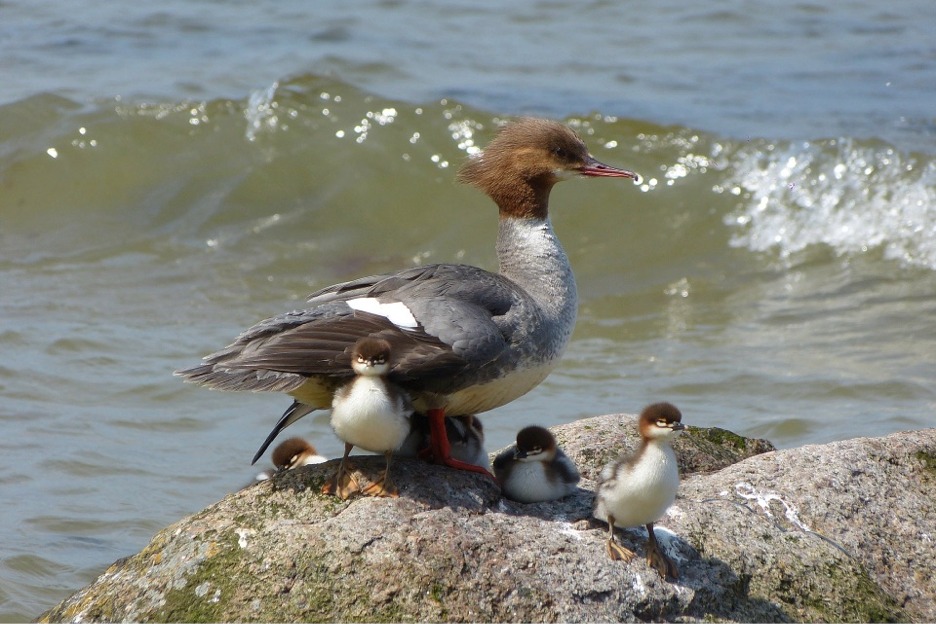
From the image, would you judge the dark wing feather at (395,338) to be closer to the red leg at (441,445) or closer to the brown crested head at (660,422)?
the red leg at (441,445)

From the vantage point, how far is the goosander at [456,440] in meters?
5.48

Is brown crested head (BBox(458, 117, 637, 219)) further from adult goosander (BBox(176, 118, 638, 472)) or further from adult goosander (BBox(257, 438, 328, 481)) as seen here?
adult goosander (BBox(257, 438, 328, 481))

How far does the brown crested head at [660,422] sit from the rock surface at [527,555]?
41cm

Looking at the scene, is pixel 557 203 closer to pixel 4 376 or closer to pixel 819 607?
pixel 4 376

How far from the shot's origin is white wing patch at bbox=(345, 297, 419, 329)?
5137 millimetres

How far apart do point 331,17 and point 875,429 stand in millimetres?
13862

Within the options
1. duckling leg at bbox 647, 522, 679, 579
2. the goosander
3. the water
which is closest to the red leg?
the goosander

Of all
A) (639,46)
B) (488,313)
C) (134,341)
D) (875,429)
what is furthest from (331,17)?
(488,313)

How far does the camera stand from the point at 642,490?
4617mm

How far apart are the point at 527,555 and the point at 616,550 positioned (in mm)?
352

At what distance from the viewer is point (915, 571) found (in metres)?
5.13

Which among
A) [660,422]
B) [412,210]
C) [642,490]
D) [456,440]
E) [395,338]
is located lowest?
[412,210]

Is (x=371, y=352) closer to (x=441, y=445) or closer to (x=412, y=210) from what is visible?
(x=441, y=445)

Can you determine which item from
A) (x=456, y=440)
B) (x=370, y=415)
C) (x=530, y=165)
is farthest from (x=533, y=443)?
(x=530, y=165)
